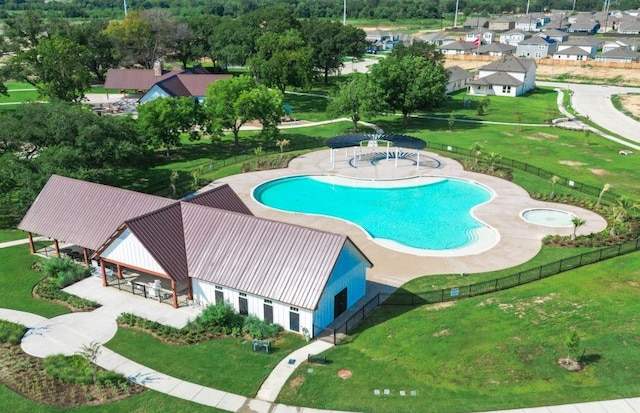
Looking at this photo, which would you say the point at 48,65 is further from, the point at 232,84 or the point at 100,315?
the point at 100,315

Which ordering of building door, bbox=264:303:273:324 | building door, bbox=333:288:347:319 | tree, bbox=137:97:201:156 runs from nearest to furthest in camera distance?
building door, bbox=264:303:273:324
building door, bbox=333:288:347:319
tree, bbox=137:97:201:156

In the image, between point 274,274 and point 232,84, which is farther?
point 232,84

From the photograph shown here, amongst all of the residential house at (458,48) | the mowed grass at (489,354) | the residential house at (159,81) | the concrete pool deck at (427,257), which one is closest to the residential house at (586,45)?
the residential house at (458,48)

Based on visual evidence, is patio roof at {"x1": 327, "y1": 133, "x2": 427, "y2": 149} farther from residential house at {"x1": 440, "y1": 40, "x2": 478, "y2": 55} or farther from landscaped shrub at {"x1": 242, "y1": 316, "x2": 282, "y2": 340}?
residential house at {"x1": 440, "y1": 40, "x2": 478, "y2": 55}

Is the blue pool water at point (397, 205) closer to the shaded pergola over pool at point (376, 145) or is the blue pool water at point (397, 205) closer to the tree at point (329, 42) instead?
the shaded pergola over pool at point (376, 145)

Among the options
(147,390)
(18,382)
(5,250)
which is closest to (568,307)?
(147,390)

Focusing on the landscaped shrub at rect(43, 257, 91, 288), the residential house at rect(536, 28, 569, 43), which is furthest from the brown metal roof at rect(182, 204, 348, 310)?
the residential house at rect(536, 28, 569, 43)
